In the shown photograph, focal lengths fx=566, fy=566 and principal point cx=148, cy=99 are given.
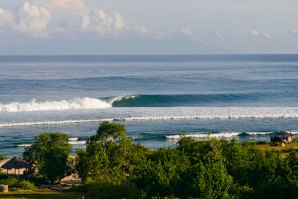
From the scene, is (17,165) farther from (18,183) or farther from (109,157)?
(109,157)

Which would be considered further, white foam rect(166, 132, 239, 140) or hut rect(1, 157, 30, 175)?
white foam rect(166, 132, 239, 140)

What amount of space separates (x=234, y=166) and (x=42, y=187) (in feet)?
47.9

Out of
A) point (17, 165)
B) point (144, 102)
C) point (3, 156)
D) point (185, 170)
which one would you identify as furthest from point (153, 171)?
point (144, 102)

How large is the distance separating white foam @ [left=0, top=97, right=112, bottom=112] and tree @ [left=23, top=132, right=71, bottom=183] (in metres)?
43.7

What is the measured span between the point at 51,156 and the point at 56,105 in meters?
48.4

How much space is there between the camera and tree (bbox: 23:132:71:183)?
38.7 metres

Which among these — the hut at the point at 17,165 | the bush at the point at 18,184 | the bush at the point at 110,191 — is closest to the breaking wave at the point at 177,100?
the hut at the point at 17,165

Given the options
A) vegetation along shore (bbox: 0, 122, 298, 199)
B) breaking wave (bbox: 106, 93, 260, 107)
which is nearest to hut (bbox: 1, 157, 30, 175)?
vegetation along shore (bbox: 0, 122, 298, 199)

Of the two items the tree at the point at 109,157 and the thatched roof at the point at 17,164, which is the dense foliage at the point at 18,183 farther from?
the tree at the point at 109,157

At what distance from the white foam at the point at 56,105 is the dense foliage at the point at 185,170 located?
1857 inches

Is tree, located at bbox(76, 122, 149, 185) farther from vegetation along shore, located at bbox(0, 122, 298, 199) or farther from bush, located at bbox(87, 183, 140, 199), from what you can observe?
bush, located at bbox(87, 183, 140, 199)

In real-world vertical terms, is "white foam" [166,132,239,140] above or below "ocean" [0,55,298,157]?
below

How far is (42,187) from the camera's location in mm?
38031

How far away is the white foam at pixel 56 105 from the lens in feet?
276
